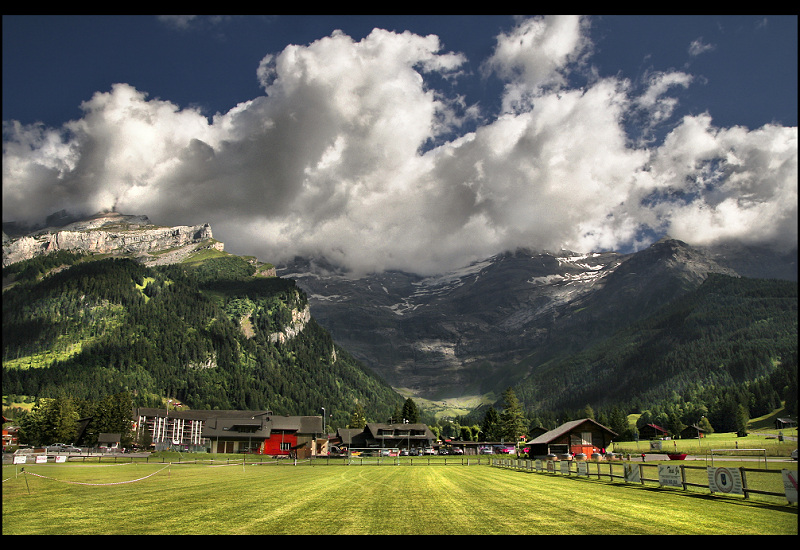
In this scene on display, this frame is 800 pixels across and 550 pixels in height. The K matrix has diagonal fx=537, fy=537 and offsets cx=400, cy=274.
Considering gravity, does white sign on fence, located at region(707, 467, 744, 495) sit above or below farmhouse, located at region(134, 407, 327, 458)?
above

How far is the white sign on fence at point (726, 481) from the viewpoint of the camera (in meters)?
22.1

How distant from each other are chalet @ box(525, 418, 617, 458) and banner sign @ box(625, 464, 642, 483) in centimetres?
4506

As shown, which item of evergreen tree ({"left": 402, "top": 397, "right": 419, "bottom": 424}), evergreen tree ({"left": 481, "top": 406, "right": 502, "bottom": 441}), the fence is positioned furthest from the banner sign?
evergreen tree ({"left": 402, "top": 397, "right": 419, "bottom": 424})

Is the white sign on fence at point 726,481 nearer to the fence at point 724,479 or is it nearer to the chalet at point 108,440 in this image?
the fence at point 724,479

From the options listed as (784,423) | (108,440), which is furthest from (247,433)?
(784,423)

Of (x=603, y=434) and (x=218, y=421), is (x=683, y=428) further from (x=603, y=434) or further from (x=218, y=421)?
(x=218, y=421)

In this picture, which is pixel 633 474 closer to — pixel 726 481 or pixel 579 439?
pixel 726 481

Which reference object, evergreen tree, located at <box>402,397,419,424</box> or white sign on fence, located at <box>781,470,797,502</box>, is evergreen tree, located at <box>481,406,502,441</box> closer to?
evergreen tree, located at <box>402,397,419,424</box>

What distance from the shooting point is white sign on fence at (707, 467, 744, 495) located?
2211cm

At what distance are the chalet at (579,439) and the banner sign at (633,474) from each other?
45058mm

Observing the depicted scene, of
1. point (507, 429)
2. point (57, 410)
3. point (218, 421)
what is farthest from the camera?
point (218, 421)

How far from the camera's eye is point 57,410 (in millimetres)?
115062
